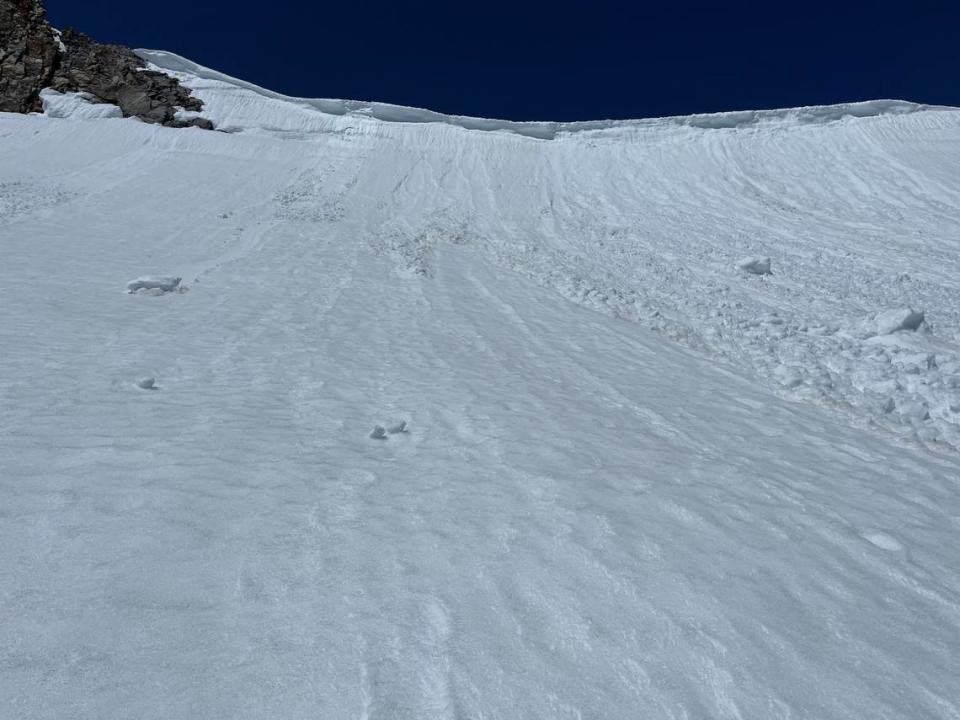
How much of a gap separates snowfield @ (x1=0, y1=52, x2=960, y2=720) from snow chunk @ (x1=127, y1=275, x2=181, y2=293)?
0.04 m

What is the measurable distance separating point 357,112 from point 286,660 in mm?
27854

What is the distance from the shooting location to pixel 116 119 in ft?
76.6

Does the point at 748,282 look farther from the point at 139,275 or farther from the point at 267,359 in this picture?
the point at 139,275

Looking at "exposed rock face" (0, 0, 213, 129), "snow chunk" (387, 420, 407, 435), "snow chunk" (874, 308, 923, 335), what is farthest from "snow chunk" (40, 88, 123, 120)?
"snow chunk" (874, 308, 923, 335)

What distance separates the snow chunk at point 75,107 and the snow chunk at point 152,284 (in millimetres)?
20632

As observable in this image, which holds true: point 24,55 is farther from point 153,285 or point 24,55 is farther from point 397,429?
point 397,429

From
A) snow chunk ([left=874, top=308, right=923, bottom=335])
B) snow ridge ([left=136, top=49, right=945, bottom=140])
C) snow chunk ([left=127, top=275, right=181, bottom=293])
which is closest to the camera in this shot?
snow chunk ([left=874, top=308, right=923, bottom=335])

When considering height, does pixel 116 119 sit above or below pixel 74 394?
above

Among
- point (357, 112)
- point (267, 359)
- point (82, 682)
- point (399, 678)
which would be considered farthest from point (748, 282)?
point (357, 112)

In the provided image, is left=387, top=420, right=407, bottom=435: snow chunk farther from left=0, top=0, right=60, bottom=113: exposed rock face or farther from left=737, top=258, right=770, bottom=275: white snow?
left=0, top=0, right=60, bottom=113: exposed rock face

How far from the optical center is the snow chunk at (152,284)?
26.1 ft

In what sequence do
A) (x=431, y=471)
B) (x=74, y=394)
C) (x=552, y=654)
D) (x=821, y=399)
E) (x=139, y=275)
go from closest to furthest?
1. (x=552, y=654)
2. (x=431, y=471)
3. (x=74, y=394)
4. (x=821, y=399)
5. (x=139, y=275)

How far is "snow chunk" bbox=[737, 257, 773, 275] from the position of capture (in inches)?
426

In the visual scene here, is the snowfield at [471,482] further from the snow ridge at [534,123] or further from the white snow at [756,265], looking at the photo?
the snow ridge at [534,123]
